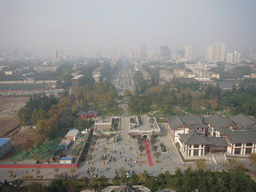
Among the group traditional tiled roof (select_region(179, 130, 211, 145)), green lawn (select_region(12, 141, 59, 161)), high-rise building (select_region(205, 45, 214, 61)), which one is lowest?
green lawn (select_region(12, 141, 59, 161))

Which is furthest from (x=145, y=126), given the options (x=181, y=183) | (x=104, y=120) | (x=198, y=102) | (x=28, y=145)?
(x=28, y=145)

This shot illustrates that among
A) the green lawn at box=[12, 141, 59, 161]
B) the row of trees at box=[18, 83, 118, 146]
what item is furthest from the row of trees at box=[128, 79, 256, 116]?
the green lawn at box=[12, 141, 59, 161]

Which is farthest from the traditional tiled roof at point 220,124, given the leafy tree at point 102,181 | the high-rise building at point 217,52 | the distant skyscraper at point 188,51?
the distant skyscraper at point 188,51

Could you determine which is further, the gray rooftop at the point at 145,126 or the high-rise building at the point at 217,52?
the high-rise building at the point at 217,52

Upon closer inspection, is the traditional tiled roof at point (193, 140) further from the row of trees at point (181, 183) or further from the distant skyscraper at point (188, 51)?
the distant skyscraper at point (188, 51)

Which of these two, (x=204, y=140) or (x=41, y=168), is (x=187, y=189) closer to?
(x=204, y=140)

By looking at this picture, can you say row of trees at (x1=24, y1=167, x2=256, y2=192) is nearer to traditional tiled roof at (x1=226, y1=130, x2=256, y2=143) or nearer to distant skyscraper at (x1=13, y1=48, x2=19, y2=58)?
traditional tiled roof at (x1=226, y1=130, x2=256, y2=143)

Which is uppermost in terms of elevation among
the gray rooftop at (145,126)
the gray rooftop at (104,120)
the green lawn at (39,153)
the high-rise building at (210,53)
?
the high-rise building at (210,53)
